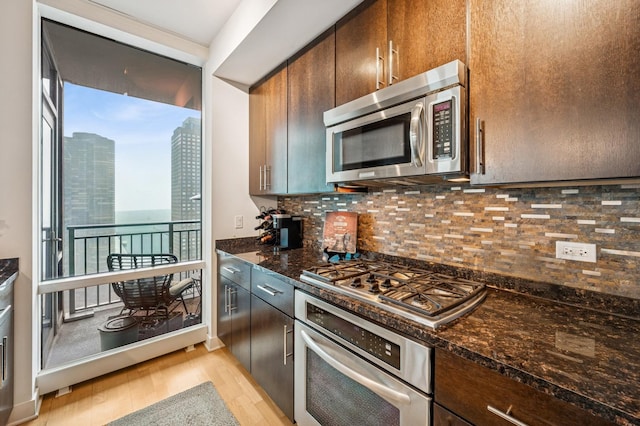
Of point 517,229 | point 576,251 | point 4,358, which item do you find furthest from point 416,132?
point 4,358

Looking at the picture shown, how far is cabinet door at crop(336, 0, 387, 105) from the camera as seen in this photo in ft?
4.66

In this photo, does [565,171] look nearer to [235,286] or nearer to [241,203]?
[235,286]

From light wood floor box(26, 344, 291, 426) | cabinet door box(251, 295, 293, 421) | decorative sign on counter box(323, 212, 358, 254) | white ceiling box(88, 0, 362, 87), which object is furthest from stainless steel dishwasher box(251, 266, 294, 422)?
white ceiling box(88, 0, 362, 87)

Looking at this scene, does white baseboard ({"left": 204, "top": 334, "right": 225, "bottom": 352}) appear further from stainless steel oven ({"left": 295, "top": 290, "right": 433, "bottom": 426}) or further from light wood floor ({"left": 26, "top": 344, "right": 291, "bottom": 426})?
stainless steel oven ({"left": 295, "top": 290, "right": 433, "bottom": 426})

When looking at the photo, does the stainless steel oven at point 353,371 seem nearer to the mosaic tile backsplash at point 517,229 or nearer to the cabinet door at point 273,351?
the cabinet door at point 273,351

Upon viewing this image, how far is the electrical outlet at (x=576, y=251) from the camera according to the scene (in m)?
1.06

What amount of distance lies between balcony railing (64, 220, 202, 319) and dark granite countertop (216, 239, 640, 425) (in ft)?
6.07

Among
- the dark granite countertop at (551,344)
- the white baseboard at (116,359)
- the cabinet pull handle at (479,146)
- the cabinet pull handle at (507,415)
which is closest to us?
the dark granite countertop at (551,344)

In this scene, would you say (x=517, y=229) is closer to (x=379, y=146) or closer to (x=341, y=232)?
(x=379, y=146)

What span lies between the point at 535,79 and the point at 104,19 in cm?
268

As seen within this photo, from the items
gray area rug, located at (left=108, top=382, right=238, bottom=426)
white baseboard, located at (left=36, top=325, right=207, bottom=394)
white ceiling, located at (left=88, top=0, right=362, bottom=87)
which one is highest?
white ceiling, located at (left=88, top=0, right=362, bottom=87)

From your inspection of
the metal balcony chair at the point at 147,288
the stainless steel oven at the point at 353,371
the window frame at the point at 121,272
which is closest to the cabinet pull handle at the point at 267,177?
the window frame at the point at 121,272

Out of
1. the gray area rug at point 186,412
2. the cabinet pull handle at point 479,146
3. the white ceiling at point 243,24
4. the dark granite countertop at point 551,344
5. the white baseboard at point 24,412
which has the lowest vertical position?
the gray area rug at point 186,412

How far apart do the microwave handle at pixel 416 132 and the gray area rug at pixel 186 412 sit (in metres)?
1.83
